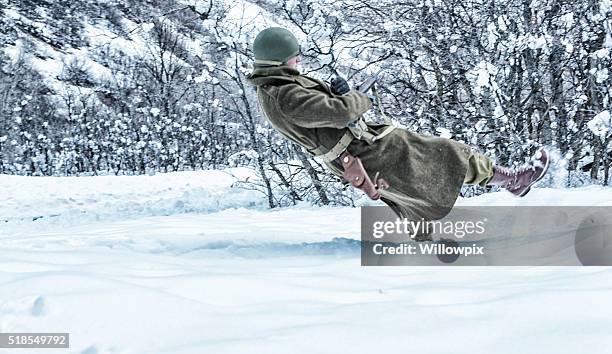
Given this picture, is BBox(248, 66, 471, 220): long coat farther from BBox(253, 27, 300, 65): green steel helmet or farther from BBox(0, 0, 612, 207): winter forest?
BBox(0, 0, 612, 207): winter forest

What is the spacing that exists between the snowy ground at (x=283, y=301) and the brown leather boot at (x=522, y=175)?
0.65 m

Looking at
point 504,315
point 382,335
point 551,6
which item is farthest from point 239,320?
point 551,6

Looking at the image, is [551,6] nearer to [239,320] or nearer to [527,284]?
[527,284]

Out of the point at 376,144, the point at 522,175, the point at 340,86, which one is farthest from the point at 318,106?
the point at 522,175

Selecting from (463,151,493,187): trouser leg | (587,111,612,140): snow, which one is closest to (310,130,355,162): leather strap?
(463,151,493,187): trouser leg

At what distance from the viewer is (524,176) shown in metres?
3.12

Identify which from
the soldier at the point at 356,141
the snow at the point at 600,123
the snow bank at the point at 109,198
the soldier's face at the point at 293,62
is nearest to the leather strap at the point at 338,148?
the soldier at the point at 356,141

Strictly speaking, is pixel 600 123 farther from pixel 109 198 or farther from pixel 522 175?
pixel 109 198

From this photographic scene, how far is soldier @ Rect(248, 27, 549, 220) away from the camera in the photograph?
265cm

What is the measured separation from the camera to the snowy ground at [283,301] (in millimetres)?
1572

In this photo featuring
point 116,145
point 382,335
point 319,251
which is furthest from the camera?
point 116,145

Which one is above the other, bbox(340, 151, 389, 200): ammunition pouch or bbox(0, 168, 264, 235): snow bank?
bbox(340, 151, 389, 200): ammunition pouch

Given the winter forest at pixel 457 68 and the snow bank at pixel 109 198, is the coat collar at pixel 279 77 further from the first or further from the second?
the snow bank at pixel 109 198

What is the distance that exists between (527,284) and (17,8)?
29062 millimetres
